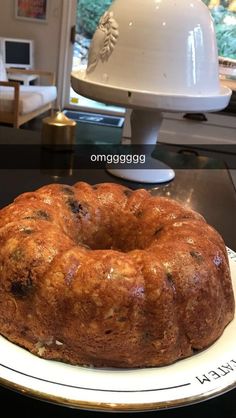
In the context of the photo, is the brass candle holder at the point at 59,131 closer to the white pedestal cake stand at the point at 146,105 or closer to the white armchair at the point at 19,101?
the white pedestal cake stand at the point at 146,105

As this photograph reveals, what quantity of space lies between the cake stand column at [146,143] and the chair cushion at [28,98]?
2.57m

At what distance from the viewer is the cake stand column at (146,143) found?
1.09 meters

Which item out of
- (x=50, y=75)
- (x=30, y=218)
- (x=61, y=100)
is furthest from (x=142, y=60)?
(x=61, y=100)

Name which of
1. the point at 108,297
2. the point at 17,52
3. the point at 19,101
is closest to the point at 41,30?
the point at 17,52

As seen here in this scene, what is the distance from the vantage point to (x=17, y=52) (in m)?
4.56

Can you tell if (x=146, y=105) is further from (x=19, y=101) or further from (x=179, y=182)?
(x=19, y=101)

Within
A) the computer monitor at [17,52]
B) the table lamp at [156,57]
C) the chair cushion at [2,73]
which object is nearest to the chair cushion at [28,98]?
the chair cushion at [2,73]

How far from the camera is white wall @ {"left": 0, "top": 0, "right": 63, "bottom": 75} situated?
4.53 meters

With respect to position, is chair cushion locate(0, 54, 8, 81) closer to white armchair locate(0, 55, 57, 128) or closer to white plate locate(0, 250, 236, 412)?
white armchair locate(0, 55, 57, 128)

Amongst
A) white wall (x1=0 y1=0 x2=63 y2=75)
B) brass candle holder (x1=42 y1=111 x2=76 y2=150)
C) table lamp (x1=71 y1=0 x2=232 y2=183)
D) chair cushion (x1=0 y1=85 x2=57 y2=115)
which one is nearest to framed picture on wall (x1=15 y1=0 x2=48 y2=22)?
white wall (x1=0 y1=0 x2=63 y2=75)

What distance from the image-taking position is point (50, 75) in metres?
4.25

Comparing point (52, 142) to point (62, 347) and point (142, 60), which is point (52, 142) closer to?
point (142, 60)

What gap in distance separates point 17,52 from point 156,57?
4.03 metres

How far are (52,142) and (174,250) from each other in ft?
2.56
